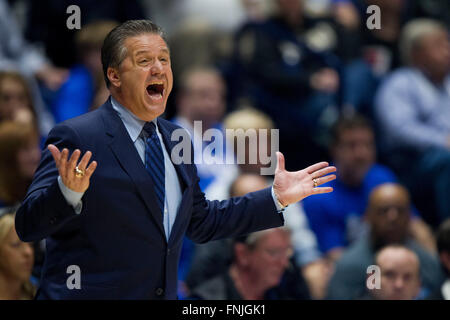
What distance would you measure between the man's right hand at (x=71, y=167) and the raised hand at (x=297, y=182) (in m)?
0.55

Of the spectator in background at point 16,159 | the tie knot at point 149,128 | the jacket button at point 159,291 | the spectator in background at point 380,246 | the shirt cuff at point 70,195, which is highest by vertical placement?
the tie knot at point 149,128

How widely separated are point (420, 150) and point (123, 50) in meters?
2.89

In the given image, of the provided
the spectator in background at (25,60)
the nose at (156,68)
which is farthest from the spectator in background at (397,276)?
the spectator in background at (25,60)

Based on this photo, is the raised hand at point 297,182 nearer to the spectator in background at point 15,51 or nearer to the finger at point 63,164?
the finger at point 63,164

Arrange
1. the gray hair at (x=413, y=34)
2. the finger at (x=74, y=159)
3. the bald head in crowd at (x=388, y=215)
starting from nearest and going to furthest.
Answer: the finger at (x=74, y=159), the bald head in crowd at (x=388, y=215), the gray hair at (x=413, y=34)

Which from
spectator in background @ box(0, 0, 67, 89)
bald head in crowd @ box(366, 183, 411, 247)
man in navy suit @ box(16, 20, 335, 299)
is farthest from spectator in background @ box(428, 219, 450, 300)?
spectator in background @ box(0, 0, 67, 89)

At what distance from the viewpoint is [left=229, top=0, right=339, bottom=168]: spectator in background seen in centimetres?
443

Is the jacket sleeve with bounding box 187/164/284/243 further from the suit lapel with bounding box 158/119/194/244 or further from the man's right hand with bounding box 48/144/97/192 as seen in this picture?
the man's right hand with bounding box 48/144/97/192

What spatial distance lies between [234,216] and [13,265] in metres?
0.85

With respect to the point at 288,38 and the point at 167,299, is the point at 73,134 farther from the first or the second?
the point at 288,38

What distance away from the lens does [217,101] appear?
4.20 metres

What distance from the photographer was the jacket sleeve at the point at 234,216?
2238mm

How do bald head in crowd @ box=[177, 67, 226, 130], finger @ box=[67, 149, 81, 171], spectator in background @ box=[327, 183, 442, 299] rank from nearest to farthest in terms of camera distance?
finger @ box=[67, 149, 81, 171], spectator in background @ box=[327, 183, 442, 299], bald head in crowd @ box=[177, 67, 226, 130]

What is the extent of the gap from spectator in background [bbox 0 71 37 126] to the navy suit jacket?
5.94ft
